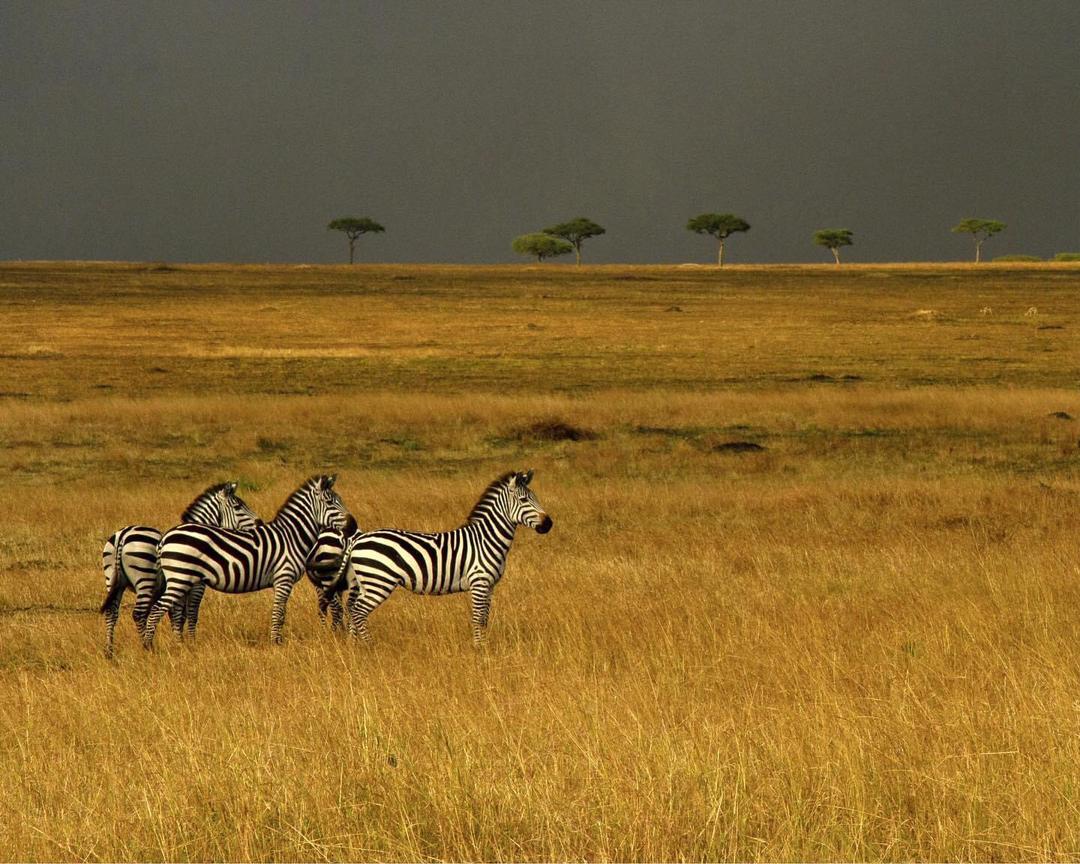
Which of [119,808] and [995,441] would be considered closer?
[119,808]

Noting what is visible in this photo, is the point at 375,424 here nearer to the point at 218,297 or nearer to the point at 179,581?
the point at 179,581

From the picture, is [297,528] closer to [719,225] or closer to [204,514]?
[204,514]

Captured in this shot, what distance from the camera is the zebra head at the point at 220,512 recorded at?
10172 mm

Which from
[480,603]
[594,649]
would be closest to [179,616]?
[480,603]

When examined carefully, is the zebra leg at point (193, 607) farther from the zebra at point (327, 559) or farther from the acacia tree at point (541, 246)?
the acacia tree at point (541, 246)

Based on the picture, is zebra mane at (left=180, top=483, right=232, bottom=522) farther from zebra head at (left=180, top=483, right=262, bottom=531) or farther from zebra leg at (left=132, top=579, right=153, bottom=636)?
zebra leg at (left=132, top=579, right=153, bottom=636)

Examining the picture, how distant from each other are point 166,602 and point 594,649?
3.32 metres

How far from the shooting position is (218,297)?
9131 cm

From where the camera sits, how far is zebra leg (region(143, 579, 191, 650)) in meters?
9.24

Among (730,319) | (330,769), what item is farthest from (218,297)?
(330,769)

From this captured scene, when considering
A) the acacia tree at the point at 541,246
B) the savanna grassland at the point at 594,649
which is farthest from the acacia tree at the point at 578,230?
the savanna grassland at the point at 594,649

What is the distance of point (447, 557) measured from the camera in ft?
30.3

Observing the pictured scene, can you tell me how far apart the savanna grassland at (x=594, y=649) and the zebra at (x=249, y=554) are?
1.77 feet

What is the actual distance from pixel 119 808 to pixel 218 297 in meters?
89.3
